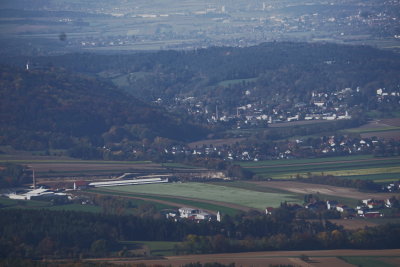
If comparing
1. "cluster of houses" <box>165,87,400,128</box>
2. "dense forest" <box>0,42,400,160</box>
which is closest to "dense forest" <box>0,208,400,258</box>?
"dense forest" <box>0,42,400,160</box>

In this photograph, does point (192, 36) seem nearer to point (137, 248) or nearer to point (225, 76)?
point (225, 76)

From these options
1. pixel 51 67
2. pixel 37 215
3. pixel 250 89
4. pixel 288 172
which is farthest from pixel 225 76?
pixel 37 215

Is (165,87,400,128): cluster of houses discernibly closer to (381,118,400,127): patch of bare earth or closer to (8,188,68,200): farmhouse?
(381,118,400,127): patch of bare earth

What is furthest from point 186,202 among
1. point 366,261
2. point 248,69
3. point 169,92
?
point 248,69

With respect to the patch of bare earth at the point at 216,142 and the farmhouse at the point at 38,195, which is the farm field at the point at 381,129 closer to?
the patch of bare earth at the point at 216,142

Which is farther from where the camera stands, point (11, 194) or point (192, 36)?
point (192, 36)
